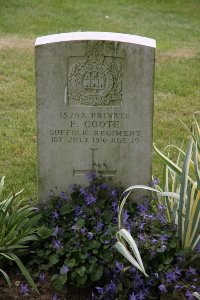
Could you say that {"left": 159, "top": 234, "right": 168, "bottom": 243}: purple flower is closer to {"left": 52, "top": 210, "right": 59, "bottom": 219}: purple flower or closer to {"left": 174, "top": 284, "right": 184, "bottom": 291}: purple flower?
{"left": 174, "top": 284, "right": 184, "bottom": 291}: purple flower

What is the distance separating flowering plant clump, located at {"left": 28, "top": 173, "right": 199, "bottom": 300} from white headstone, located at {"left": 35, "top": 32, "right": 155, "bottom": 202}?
0.26m

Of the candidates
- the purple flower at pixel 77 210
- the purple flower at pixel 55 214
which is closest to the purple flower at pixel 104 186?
the purple flower at pixel 77 210

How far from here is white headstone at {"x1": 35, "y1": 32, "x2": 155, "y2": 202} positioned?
3.76m

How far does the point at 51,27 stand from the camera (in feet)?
39.6

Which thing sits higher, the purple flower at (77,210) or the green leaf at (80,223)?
the purple flower at (77,210)

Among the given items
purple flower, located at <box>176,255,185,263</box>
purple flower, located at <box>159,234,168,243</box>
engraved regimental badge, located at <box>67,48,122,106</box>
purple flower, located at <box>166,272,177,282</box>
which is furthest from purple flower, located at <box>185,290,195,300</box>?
engraved regimental badge, located at <box>67,48,122,106</box>

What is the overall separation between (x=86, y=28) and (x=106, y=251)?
9341 mm

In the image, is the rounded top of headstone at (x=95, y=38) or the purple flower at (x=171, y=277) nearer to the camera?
the purple flower at (x=171, y=277)

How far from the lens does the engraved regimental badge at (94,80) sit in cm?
378

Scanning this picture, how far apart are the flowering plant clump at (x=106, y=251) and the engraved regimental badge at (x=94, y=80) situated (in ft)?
2.13

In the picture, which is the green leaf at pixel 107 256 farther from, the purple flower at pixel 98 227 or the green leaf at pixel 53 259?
the green leaf at pixel 53 259

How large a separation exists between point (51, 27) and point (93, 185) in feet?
28.3

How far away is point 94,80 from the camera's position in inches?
151

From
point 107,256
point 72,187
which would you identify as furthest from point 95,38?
point 107,256
